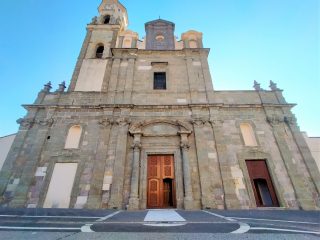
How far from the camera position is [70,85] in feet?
46.0

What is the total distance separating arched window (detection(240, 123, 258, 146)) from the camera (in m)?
11.5

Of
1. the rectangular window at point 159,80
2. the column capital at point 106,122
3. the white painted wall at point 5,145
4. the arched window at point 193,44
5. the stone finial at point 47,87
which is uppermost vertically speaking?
the arched window at point 193,44

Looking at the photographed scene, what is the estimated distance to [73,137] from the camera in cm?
1159

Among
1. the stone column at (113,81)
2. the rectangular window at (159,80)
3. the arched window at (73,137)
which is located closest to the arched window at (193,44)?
the rectangular window at (159,80)

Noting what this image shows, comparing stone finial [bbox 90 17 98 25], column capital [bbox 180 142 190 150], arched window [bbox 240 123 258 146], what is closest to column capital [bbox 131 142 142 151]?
column capital [bbox 180 142 190 150]

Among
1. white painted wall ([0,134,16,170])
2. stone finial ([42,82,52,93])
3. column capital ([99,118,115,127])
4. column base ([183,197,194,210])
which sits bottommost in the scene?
column base ([183,197,194,210])

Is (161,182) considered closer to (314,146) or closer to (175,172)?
(175,172)

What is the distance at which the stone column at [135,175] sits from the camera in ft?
29.7

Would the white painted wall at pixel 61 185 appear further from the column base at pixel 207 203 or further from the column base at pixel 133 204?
the column base at pixel 207 203

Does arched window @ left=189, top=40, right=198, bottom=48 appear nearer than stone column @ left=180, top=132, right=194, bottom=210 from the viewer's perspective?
No

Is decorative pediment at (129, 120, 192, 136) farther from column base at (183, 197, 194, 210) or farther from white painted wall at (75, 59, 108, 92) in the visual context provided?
white painted wall at (75, 59, 108, 92)

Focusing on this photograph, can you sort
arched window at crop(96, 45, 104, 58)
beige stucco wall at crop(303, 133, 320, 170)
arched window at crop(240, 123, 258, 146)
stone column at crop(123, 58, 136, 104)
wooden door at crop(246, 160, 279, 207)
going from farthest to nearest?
arched window at crop(96, 45, 104, 58), stone column at crop(123, 58, 136, 104), beige stucco wall at crop(303, 133, 320, 170), arched window at crop(240, 123, 258, 146), wooden door at crop(246, 160, 279, 207)

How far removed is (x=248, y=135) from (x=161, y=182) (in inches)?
245

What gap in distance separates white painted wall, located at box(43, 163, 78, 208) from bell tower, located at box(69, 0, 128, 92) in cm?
596
